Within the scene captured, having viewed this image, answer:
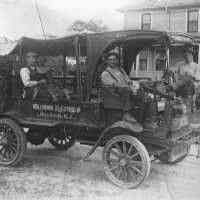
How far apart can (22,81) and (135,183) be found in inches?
107

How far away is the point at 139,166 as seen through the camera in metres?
6.26

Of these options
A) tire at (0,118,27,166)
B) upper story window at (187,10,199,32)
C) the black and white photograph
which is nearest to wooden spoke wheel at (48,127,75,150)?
the black and white photograph

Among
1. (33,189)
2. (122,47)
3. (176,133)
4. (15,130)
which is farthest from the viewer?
(122,47)

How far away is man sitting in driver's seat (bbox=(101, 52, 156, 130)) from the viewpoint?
245 inches

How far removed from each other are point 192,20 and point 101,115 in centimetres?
2836

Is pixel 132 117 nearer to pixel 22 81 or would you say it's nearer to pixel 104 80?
pixel 104 80

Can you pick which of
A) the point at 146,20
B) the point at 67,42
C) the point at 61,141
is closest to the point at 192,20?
the point at 146,20

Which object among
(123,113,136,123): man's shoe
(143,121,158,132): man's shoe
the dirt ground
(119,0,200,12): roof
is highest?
(119,0,200,12): roof

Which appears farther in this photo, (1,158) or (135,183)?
(1,158)

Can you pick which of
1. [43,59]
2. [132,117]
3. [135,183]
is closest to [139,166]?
[135,183]

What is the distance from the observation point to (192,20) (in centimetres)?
3306

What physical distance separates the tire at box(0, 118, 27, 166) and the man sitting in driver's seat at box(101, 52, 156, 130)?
1693 mm

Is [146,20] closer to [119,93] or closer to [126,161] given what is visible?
[119,93]

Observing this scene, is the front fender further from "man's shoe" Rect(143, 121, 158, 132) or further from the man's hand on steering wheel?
the man's hand on steering wheel
